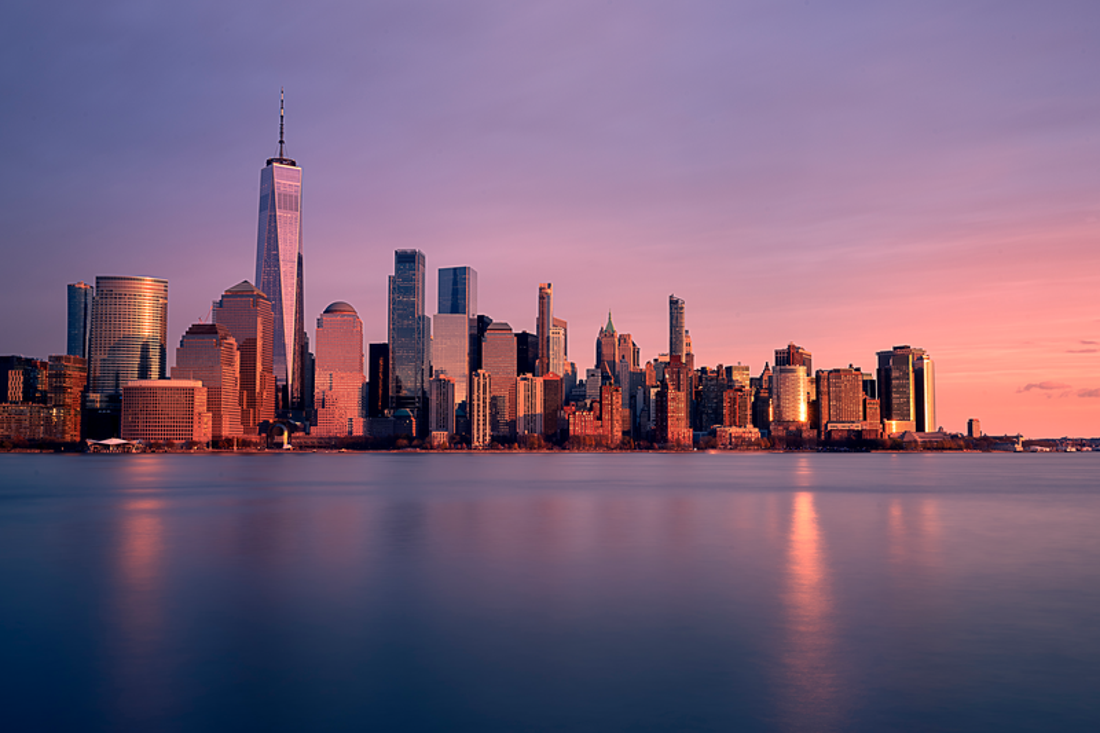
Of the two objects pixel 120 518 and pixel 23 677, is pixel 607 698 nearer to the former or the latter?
pixel 23 677

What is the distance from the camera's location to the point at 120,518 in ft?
249

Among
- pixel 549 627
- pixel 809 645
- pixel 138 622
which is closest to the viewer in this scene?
pixel 809 645

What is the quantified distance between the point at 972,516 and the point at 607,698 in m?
66.5

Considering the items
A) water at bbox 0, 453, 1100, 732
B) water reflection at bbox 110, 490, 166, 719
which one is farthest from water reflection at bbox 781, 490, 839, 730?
water reflection at bbox 110, 490, 166, 719

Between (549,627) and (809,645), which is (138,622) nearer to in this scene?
(549,627)

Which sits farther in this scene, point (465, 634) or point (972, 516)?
point (972, 516)

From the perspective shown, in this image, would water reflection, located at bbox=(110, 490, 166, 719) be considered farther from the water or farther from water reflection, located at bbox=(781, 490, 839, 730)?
water reflection, located at bbox=(781, 490, 839, 730)

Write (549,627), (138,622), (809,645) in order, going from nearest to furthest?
(809,645), (549,627), (138,622)

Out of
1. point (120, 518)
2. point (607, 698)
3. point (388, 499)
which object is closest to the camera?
point (607, 698)

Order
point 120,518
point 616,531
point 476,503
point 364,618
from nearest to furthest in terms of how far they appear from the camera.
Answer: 1. point 364,618
2. point 616,531
3. point 120,518
4. point 476,503

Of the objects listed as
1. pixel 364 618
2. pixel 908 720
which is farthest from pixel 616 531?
pixel 908 720

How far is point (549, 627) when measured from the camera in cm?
3116

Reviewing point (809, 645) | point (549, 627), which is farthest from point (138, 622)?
point (809, 645)

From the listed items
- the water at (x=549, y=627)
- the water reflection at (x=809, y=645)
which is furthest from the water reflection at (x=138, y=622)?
the water reflection at (x=809, y=645)
